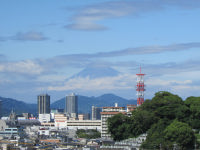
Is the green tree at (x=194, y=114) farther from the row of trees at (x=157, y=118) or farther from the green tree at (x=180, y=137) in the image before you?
the green tree at (x=180, y=137)

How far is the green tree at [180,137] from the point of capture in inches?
3027

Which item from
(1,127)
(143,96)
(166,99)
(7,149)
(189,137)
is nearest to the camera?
(189,137)

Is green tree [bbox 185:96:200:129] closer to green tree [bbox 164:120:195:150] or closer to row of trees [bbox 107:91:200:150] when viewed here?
row of trees [bbox 107:91:200:150]

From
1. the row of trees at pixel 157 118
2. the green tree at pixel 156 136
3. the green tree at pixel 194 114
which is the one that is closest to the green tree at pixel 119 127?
the row of trees at pixel 157 118

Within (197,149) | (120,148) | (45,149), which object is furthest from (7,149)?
(197,149)

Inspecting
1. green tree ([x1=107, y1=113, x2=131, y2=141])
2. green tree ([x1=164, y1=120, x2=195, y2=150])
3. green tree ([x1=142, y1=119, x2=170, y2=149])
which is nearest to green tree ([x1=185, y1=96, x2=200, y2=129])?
green tree ([x1=142, y1=119, x2=170, y2=149])

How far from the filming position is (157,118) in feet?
297

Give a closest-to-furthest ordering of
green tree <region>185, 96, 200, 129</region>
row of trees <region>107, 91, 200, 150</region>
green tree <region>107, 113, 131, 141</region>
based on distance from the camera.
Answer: row of trees <region>107, 91, 200, 150</region>, green tree <region>185, 96, 200, 129</region>, green tree <region>107, 113, 131, 141</region>

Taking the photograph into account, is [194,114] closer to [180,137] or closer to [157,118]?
[157,118]

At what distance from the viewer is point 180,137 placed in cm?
7688

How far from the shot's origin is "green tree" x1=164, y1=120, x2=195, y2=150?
252 feet

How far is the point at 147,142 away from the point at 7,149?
2289cm

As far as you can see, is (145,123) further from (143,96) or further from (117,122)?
(143,96)

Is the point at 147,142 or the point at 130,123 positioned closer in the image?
the point at 147,142
